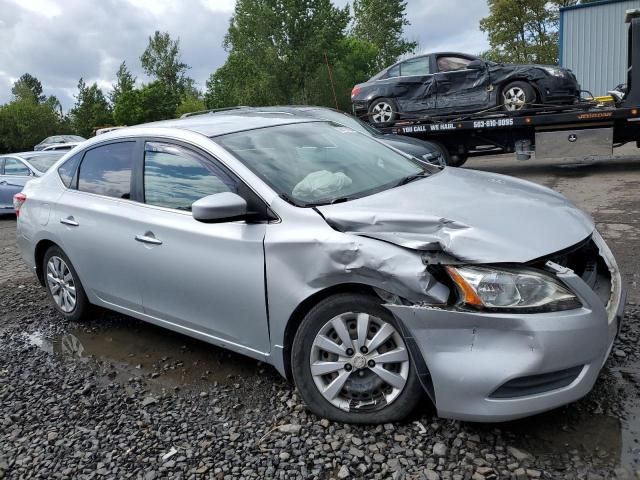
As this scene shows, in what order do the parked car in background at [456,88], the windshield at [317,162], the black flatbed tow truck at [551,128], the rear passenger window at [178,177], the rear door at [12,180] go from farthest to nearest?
the rear door at [12,180], the parked car in background at [456,88], the black flatbed tow truck at [551,128], the rear passenger window at [178,177], the windshield at [317,162]

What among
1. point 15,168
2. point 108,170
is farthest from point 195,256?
point 15,168

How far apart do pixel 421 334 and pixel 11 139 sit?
53.8 meters

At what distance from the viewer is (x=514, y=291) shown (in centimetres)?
245

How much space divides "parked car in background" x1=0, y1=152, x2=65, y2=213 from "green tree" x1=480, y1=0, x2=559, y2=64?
31.1m

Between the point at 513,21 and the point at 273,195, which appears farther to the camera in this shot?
the point at 513,21

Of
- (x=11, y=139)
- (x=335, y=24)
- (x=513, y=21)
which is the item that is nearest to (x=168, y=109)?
(x=11, y=139)

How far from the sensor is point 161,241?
11.4ft

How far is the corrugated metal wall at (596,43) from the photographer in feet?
64.7

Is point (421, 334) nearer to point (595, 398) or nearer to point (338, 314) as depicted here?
point (338, 314)

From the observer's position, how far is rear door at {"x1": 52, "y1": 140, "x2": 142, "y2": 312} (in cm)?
381

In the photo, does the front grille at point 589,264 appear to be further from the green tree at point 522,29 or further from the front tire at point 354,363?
the green tree at point 522,29

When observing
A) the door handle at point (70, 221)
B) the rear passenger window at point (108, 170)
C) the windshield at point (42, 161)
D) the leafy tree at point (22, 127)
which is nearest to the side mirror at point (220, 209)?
the rear passenger window at point (108, 170)

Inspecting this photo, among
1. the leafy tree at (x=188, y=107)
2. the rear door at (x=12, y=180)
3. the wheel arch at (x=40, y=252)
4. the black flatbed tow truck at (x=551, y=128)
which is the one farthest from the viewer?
the leafy tree at (x=188, y=107)

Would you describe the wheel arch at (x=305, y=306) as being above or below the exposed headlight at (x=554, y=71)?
below
